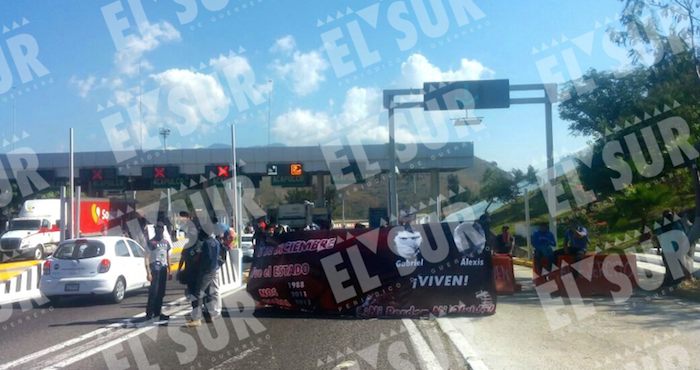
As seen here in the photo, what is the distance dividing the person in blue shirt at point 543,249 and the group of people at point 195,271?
23.9 ft

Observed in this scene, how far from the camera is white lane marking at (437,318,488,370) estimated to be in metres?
7.91

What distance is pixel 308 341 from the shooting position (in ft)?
31.7

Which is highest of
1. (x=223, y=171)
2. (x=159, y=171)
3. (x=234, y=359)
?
(x=159, y=171)

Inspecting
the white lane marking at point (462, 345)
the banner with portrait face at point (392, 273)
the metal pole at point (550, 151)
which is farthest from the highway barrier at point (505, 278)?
the metal pole at point (550, 151)

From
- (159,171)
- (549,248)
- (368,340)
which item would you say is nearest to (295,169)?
(159,171)

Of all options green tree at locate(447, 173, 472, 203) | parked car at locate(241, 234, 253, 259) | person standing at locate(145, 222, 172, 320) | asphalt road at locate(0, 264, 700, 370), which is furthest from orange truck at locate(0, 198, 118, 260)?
green tree at locate(447, 173, 472, 203)

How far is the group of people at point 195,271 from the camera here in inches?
436

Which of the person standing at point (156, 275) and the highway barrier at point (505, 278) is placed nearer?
the person standing at point (156, 275)

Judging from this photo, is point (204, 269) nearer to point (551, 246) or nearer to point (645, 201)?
point (551, 246)

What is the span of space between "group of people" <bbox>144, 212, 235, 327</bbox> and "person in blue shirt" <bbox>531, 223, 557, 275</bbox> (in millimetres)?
7271

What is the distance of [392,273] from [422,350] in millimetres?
3090

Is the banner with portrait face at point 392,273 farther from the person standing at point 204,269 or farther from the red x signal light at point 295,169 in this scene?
the red x signal light at point 295,169

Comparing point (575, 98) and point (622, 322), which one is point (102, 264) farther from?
point (575, 98)

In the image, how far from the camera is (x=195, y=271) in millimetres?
11156
